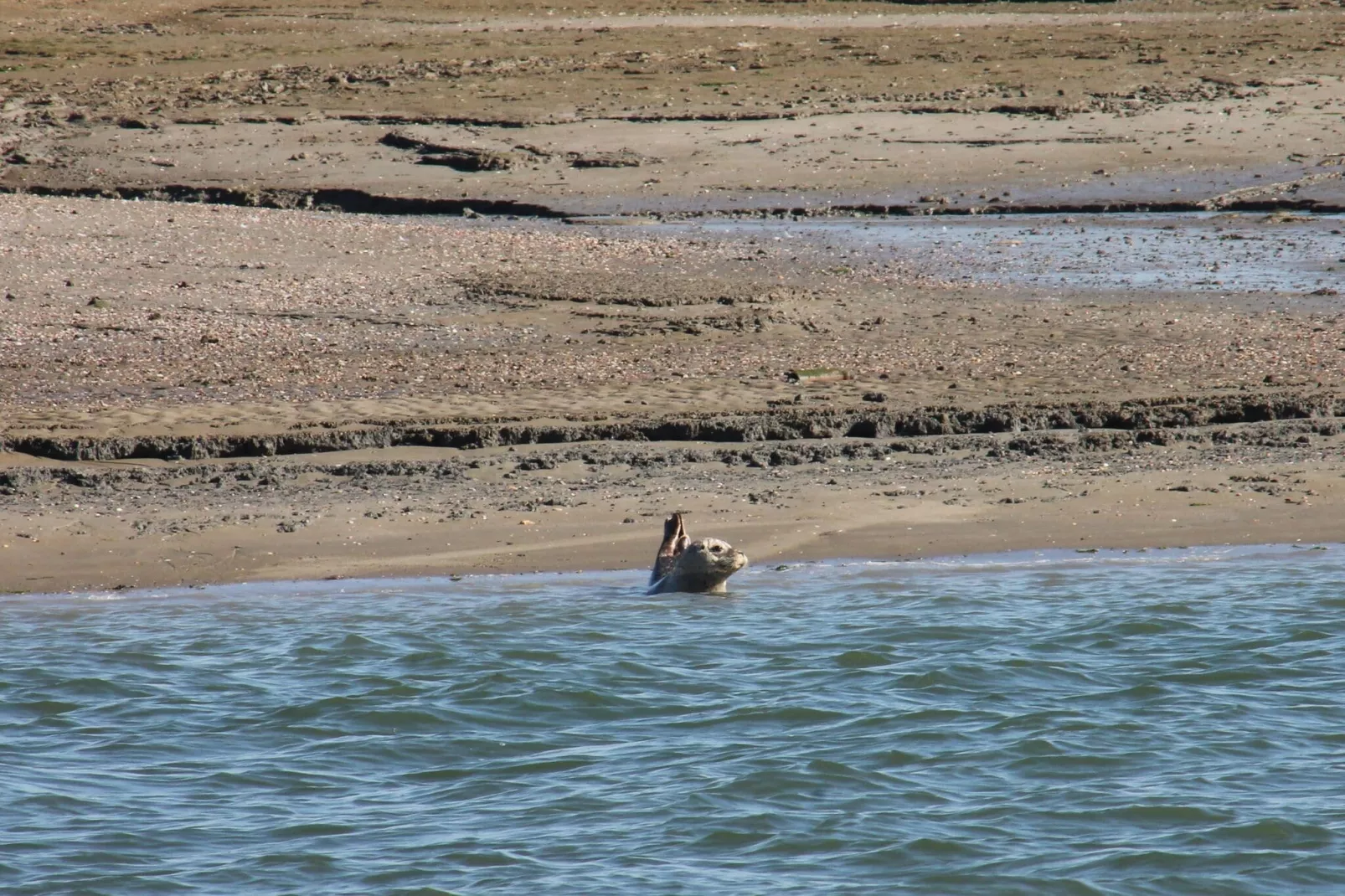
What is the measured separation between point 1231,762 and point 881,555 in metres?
2.60

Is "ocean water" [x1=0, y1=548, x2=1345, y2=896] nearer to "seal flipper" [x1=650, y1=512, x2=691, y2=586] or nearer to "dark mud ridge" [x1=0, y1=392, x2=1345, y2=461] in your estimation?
"seal flipper" [x1=650, y1=512, x2=691, y2=586]

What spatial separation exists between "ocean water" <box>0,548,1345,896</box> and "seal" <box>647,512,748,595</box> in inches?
3.6

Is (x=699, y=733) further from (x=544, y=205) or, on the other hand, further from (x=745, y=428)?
(x=544, y=205)

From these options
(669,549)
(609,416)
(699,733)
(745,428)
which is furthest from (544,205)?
(699,733)

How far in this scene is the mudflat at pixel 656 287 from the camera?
8.93 meters

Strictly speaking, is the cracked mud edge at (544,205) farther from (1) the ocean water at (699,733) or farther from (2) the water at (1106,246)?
(1) the ocean water at (699,733)

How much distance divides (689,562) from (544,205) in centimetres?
1017

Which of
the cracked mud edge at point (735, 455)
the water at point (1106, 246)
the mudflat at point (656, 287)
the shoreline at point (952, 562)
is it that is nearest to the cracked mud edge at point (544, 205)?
the mudflat at point (656, 287)

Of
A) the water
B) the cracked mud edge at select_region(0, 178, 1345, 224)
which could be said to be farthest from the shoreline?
the cracked mud edge at select_region(0, 178, 1345, 224)

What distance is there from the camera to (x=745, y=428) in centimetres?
976

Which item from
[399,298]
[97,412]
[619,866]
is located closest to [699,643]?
[619,866]

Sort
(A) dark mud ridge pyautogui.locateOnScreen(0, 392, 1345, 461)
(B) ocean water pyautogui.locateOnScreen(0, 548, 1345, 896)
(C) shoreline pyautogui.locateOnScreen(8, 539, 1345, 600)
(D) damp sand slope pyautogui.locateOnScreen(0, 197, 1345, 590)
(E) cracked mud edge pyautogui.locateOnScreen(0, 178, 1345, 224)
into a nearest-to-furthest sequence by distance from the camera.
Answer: (B) ocean water pyautogui.locateOnScreen(0, 548, 1345, 896)
(C) shoreline pyautogui.locateOnScreen(8, 539, 1345, 600)
(D) damp sand slope pyautogui.locateOnScreen(0, 197, 1345, 590)
(A) dark mud ridge pyautogui.locateOnScreen(0, 392, 1345, 461)
(E) cracked mud edge pyautogui.locateOnScreen(0, 178, 1345, 224)

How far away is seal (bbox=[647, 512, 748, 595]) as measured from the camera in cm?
799

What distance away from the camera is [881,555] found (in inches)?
338
